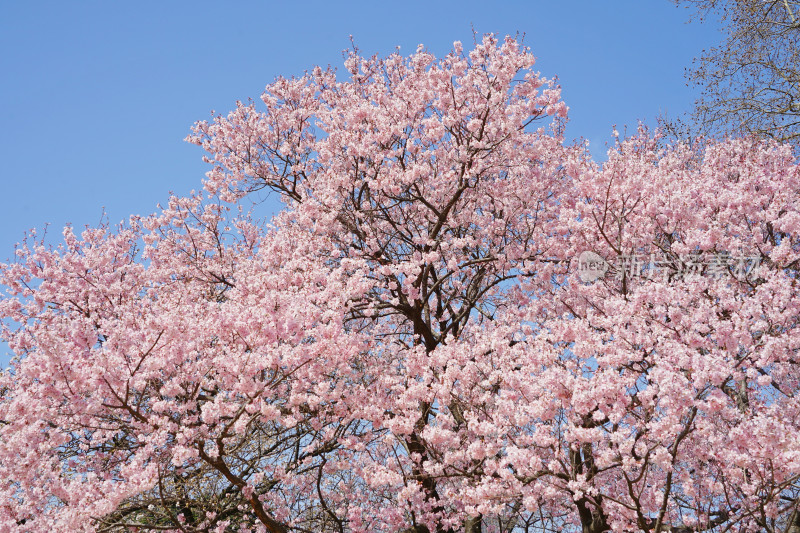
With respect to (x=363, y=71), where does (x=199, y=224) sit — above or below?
below

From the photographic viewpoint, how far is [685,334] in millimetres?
7102

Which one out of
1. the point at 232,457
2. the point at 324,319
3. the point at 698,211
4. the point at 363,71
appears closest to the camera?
the point at 324,319

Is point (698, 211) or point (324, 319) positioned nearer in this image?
point (324, 319)

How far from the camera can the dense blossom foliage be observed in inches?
272

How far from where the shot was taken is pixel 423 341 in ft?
35.9

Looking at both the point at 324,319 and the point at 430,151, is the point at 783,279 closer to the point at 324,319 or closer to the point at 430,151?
the point at 324,319

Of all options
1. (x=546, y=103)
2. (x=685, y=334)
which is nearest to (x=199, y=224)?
(x=546, y=103)

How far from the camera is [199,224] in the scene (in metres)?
13.8

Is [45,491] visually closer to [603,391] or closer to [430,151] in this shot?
[603,391]

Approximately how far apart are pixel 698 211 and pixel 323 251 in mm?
6896

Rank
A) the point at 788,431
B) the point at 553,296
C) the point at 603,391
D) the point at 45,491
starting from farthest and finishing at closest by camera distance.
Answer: the point at 553,296 → the point at 45,491 → the point at 603,391 → the point at 788,431

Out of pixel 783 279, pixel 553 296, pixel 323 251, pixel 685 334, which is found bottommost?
pixel 685 334

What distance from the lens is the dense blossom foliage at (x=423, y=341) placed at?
6910 millimetres

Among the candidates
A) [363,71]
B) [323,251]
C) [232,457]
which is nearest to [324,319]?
A: [232,457]
